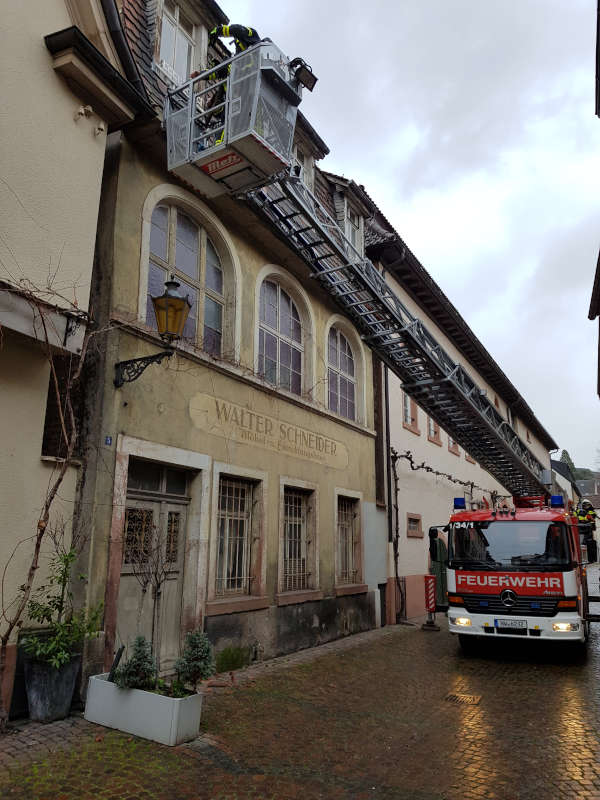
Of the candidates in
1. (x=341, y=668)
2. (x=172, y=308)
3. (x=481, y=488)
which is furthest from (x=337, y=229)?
(x=481, y=488)

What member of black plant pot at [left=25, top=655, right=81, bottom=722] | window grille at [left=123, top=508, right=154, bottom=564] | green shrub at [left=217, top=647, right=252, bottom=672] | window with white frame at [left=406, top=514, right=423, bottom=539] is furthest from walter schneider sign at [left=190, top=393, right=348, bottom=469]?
window with white frame at [left=406, top=514, right=423, bottom=539]

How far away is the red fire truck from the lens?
952cm

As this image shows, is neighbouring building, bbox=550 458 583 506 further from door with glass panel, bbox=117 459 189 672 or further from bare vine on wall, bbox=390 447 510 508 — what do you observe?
door with glass panel, bbox=117 459 189 672

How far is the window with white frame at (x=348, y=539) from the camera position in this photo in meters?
12.5

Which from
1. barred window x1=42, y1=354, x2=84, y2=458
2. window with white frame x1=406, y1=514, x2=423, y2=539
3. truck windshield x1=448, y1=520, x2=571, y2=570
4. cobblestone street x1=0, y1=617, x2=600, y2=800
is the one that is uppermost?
barred window x1=42, y1=354, x2=84, y2=458

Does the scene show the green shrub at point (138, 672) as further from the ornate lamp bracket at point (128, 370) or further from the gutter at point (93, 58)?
the gutter at point (93, 58)

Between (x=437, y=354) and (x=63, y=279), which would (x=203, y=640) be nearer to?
(x=63, y=279)

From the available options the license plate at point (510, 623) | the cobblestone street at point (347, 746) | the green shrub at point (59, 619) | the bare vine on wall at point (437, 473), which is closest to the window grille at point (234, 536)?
the cobblestone street at point (347, 746)

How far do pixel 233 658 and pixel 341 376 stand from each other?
6.66 meters

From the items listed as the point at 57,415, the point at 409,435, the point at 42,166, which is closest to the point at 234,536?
the point at 57,415

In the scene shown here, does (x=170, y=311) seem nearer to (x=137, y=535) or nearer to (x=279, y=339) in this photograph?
(x=137, y=535)

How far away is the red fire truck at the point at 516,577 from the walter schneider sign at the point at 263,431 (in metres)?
2.74

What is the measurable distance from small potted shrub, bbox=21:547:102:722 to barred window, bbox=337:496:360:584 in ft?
23.0

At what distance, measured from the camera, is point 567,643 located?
1055 cm
